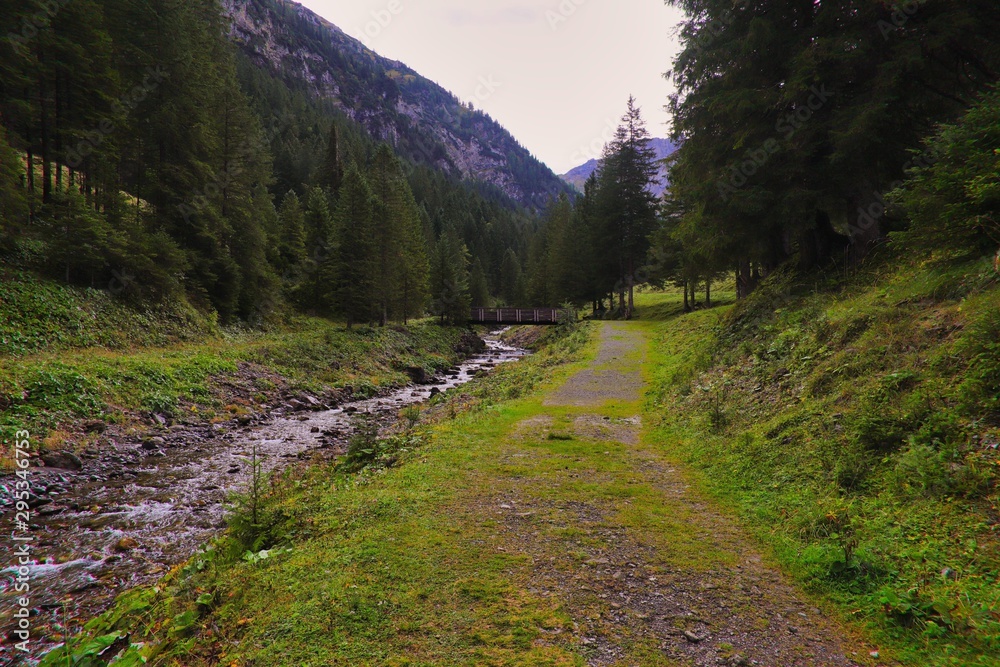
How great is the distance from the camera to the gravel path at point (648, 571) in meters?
3.77

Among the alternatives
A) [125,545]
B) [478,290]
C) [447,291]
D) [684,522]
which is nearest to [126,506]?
[125,545]

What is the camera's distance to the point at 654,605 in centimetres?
436

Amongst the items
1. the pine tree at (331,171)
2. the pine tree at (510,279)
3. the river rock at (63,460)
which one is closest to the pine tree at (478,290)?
the pine tree at (510,279)

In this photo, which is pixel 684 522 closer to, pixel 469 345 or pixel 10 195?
pixel 10 195

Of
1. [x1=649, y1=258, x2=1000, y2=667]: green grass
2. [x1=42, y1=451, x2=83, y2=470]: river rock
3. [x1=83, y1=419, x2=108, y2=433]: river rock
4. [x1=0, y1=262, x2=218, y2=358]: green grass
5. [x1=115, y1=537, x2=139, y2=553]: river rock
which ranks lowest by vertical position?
[x1=115, y1=537, x2=139, y2=553]: river rock

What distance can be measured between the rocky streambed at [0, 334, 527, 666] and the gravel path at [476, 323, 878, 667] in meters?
5.70

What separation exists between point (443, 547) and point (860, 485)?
5.39 metres

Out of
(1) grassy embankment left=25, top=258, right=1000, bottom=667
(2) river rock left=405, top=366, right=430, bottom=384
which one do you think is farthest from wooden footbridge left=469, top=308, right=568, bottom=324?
(1) grassy embankment left=25, top=258, right=1000, bottom=667

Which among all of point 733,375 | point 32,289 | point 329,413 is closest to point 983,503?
point 733,375

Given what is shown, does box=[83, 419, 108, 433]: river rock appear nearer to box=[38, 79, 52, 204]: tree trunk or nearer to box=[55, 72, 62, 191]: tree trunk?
box=[38, 79, 52, 204]: tree trunk

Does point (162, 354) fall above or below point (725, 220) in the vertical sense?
below

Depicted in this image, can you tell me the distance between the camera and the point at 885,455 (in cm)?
578

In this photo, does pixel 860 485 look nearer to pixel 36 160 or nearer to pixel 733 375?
pixel 733 375

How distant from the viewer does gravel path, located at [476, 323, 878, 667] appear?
377cm
